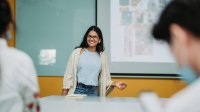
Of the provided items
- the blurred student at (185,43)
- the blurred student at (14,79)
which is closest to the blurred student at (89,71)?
the blurred student at (14,79)

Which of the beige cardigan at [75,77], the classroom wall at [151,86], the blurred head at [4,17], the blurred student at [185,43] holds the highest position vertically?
the blurred head at [4,17]

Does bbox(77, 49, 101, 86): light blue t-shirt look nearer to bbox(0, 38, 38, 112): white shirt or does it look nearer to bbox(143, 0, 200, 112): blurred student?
bbox(0, 38, 38, 112): white shirt

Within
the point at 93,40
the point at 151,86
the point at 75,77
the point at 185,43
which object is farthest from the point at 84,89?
the point at 185,43

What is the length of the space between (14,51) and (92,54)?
A: 7.45 ft

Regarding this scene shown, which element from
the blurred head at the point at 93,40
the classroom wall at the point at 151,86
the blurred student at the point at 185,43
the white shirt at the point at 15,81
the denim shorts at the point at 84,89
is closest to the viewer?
the blurred student at the point at 185,43

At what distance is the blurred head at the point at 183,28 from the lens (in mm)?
815

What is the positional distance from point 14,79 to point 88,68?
221 centimetres

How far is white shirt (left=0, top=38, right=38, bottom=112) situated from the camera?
107cm

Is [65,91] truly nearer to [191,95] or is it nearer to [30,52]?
[30,52]

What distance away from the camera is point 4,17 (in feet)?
3.62

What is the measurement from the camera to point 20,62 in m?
1.08

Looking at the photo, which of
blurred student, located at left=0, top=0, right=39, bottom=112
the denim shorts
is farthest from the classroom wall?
blurred student, located at left=0, top=0, right=39, bottom=112

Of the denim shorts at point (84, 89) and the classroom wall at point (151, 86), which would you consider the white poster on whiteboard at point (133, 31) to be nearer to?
the classroom wall at point (151, 86)

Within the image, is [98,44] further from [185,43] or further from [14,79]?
[185,43]
